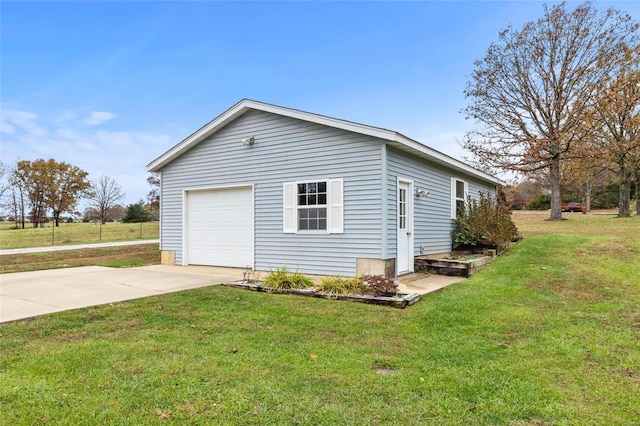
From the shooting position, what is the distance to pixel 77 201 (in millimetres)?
41250

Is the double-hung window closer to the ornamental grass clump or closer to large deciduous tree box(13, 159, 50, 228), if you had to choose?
the ornamental grass clump

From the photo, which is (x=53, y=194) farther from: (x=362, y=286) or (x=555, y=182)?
(x=555, y=182)

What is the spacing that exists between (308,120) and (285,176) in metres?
1.45

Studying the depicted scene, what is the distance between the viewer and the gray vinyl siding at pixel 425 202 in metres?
8.00

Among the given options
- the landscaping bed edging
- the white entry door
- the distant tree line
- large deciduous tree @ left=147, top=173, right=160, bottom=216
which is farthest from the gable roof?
the distant tree line

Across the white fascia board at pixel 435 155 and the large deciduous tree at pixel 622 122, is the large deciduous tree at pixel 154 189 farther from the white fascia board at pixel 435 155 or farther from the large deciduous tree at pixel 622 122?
the large deciduous tree at pixel 622 122

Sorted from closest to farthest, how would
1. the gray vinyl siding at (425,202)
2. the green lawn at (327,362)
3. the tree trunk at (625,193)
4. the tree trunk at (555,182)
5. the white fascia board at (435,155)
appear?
the green lawn at (327,362)
the white fascia board at (435,155)
the gray vinyl siding at (425,202)
the tree trunk at (555,182)
the tree trunk at (625,193)

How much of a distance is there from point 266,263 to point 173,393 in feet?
21.4

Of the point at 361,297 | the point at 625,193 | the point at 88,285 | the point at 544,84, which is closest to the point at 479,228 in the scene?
the point at 361,297

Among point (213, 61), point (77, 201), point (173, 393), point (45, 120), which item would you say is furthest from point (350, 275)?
point (77, 201)

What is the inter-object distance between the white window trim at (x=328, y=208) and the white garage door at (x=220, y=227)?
1344 millimetres

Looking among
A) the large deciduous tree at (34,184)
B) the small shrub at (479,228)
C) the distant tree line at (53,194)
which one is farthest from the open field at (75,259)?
the large deciduous tree at (34,184)

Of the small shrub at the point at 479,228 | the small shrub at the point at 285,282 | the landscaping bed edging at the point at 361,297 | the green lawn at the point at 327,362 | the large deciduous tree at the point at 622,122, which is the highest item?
the large deciduous tree at the point at 622,122

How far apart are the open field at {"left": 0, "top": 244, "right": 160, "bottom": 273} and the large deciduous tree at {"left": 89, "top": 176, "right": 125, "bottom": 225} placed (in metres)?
28.7
